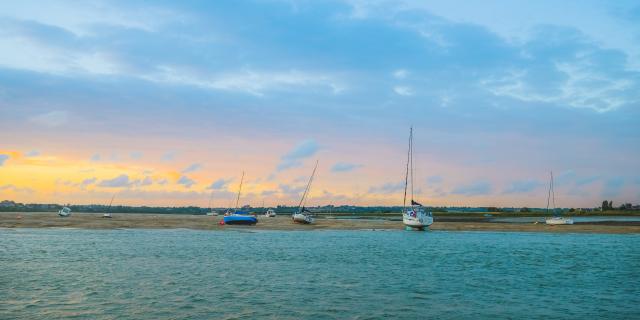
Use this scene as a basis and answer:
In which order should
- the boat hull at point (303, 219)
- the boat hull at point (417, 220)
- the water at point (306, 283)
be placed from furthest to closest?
the boat hull at point (303, 219) < the boat hull at point (417, 220) < the water at point (306, 283)

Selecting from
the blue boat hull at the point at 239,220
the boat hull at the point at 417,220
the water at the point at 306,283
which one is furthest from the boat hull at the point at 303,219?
the water at the point at 306,283

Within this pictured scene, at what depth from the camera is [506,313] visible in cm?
2850

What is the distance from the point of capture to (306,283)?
37719 mm

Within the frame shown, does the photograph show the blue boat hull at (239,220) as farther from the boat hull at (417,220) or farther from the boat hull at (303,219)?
the boat hull at (417,220)

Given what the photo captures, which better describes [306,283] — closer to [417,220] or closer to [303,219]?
[417,220]

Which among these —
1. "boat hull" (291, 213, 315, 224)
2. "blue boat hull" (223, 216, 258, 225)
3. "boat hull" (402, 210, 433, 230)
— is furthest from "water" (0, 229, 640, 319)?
"boat hull" (291, 213, 315, 224)

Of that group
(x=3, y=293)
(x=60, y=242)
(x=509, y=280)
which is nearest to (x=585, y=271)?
(x=509, y=280)

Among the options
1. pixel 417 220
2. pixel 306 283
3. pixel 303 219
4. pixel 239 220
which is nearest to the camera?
pixel 306 283

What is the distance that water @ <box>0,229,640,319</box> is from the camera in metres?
28.1

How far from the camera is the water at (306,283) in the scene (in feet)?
92.3

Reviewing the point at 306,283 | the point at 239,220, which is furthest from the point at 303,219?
the point at 306,283

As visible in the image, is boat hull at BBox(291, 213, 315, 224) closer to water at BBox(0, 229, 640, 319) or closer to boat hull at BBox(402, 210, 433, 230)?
boat hull at BBox(402, 210, 433, 230)

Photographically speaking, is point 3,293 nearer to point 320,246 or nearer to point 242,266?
point 242,266

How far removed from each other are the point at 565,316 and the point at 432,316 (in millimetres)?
7071
